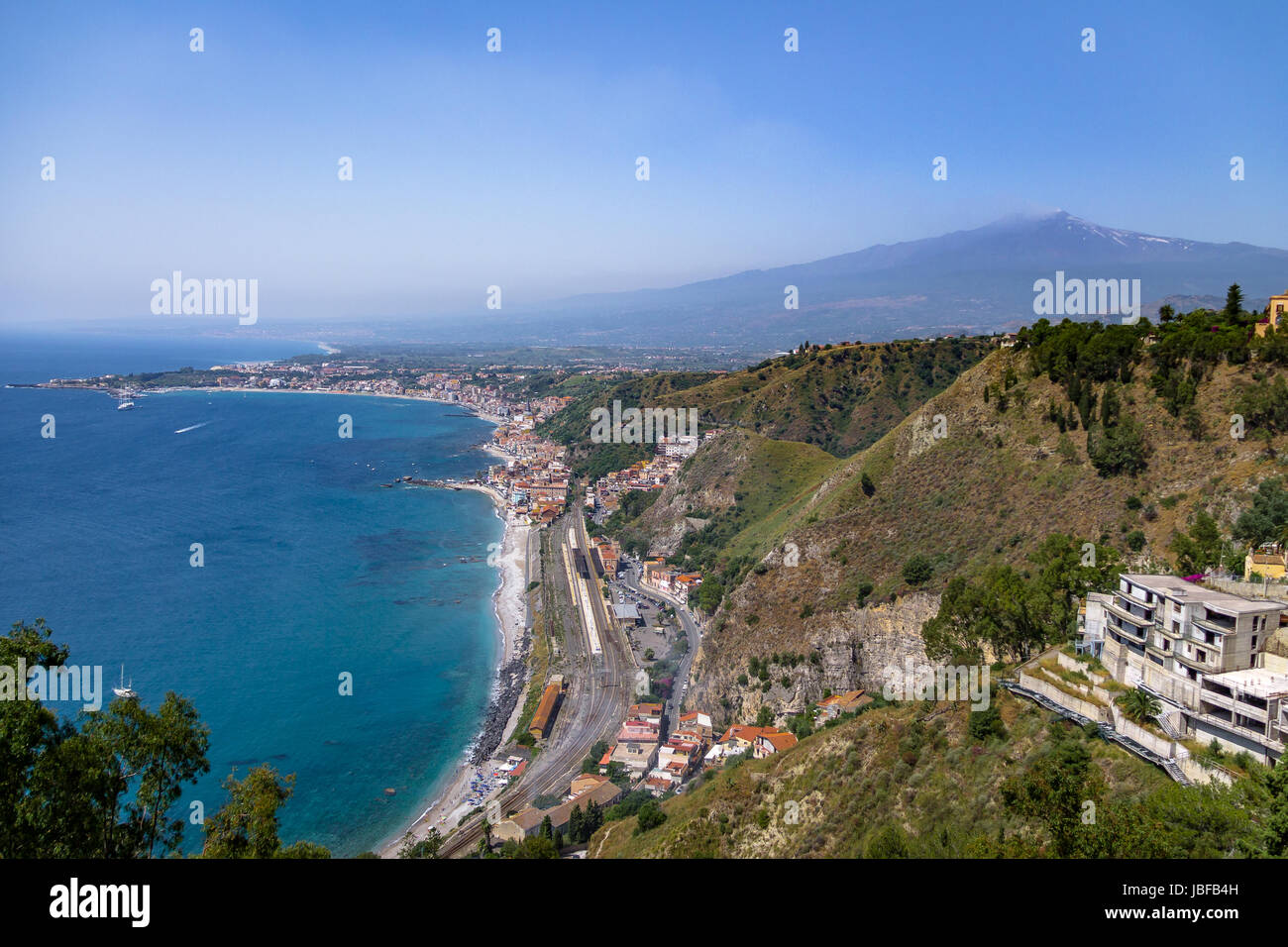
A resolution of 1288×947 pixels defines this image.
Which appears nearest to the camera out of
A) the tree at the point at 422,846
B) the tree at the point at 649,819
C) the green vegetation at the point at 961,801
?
the green vegetation at the point at 961,801

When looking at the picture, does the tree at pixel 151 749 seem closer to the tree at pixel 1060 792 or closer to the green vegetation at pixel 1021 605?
the tree at pixel 1060 792

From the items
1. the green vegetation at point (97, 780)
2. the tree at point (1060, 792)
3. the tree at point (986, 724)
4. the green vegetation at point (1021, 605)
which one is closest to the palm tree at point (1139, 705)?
the tree at point (1060, 792)

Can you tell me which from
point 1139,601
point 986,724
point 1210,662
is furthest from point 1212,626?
point 986,724

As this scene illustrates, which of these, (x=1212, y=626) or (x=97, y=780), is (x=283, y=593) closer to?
(x=97, y=780)

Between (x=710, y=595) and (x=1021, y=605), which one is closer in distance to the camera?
(x=1021, y=605)

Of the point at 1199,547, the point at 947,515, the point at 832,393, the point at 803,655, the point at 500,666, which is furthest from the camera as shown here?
the point at 832,393

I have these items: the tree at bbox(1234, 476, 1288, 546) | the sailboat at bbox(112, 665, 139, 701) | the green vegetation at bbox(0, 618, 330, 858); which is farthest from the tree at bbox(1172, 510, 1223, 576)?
the sailboat at bbox(112, 665, 139, 701)
